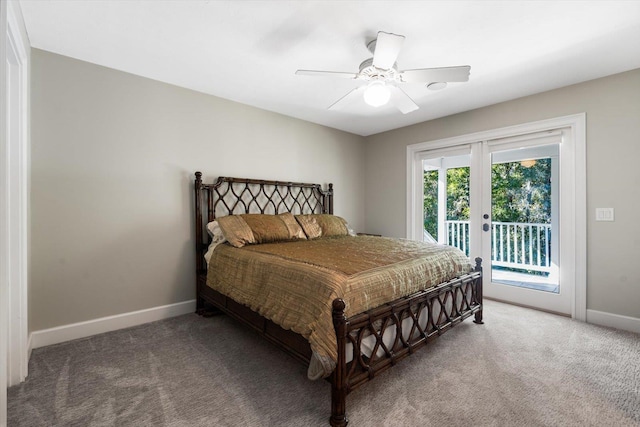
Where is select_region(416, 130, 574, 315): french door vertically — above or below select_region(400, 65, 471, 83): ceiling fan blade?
below

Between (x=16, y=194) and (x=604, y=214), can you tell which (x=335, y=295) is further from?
(x=604, y=214)

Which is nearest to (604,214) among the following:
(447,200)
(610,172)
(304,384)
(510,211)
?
(610,172)

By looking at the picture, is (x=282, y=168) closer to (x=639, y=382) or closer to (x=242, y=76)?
(x=242, y=76)

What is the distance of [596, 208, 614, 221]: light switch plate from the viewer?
2748 mm

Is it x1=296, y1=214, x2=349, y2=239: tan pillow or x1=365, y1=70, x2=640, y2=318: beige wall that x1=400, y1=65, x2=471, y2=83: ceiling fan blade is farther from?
x1=296, y1=214, x2=349, y2=239: tan pillow

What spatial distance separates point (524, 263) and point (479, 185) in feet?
3.67

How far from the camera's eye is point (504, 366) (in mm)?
2008

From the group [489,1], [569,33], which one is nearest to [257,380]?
[489,1]

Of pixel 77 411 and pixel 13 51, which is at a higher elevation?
pixel 13 51

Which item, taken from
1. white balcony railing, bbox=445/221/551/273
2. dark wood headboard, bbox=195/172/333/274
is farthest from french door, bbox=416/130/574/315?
dark wood headboard, bbox=195/172/333/274

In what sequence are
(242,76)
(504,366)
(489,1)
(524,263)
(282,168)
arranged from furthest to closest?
1. (282,168)
2. (524,263)
3. (242,76)
4. (504,366)
5. (489,1)

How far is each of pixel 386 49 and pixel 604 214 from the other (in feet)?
9.12

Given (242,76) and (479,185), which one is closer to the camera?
(242,76)

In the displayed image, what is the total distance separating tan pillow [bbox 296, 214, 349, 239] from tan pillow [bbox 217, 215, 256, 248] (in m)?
0.77
